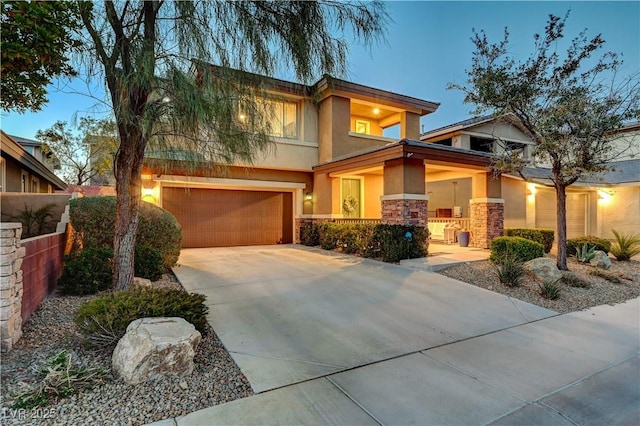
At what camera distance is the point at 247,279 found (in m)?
7.23

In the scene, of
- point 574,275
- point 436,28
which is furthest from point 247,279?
point 574,275

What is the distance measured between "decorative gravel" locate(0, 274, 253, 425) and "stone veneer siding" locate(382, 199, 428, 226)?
702 centimetres

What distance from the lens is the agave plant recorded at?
30.2 feet

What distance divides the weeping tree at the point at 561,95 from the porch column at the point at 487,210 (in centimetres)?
325

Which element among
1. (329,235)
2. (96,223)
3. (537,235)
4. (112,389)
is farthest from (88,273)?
(537,235)

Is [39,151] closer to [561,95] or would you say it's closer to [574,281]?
[561,95]

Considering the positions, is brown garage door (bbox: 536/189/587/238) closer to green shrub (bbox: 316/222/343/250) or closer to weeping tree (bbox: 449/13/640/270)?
weeping tree (bbox: 449/13/640/270)

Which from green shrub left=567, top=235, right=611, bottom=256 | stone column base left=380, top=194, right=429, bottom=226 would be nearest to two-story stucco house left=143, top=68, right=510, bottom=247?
stone column base left=380, top=194, right=429, bottom=226

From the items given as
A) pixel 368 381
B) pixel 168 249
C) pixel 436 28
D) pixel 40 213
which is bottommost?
pixel 368 381

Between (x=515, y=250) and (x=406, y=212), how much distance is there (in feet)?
9.69

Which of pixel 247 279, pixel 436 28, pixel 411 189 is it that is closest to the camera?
pixel 436 28

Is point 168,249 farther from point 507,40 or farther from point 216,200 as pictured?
point 507,40

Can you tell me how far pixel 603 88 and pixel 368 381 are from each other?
29.2 feet

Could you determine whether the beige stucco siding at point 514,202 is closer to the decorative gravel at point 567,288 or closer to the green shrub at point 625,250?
the green shrub at point 625,250
